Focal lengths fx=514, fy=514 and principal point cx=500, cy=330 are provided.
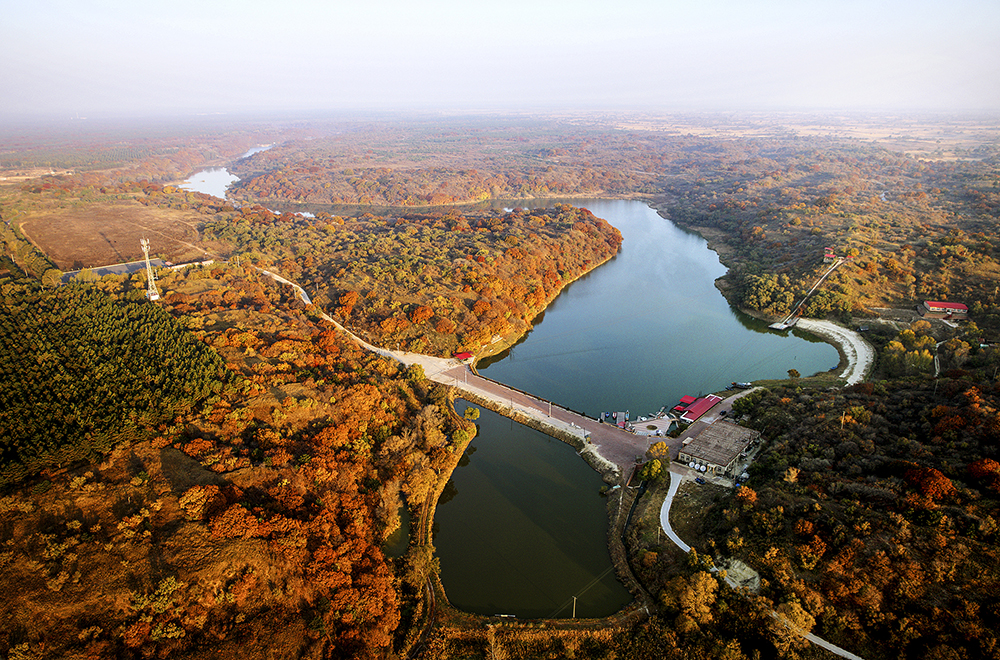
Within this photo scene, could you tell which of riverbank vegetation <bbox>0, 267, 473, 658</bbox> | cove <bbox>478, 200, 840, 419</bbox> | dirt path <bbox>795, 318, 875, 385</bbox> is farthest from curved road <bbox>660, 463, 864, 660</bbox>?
dirt path <bbox>795, 318, 875, 385</bbox>

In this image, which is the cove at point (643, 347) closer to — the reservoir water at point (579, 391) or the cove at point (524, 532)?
the reservoir water at point (579, 391)

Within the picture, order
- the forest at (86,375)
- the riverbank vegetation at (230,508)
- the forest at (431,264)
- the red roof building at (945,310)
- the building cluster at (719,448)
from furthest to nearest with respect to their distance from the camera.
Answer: the red roof building at (945,310) < the forest at (431,264) < the building cluster at (719,448) < the forest at (86,375) < the riverbank vegetation at (230,508)

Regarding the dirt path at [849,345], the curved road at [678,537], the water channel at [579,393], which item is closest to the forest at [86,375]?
the water channel at [579,393]

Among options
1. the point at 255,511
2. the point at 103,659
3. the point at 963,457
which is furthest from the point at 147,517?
the point at 963,457

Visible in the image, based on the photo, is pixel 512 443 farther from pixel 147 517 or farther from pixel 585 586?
pixel 147 517

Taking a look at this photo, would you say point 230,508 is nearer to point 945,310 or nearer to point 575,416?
point 575,416
